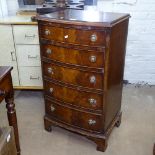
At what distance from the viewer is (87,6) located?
2.66m

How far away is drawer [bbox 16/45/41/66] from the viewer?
95.0 inches

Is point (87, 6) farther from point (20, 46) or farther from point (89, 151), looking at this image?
point (89, 151)

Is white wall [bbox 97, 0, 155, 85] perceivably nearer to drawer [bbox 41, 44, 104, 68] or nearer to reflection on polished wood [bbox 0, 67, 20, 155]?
drawer [bbox 41, 44, 104, 68]

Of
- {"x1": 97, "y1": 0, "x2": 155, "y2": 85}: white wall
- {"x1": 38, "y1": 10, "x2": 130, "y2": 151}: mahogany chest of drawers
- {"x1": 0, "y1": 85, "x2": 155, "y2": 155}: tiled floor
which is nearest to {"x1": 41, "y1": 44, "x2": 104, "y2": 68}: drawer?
{"x1": 38, "y1": 10, "x2": 130, "y2": 151}: mahogany chest of drawers

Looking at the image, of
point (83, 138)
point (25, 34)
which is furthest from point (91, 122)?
point (25, 34)

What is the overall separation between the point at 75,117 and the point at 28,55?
0.94m

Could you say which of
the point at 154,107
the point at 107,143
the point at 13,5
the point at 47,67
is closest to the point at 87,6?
the point at 13,5

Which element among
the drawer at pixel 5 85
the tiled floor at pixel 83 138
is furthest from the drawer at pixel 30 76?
the drawer at pixel 5 85

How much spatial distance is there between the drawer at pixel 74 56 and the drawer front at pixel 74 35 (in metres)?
0.06

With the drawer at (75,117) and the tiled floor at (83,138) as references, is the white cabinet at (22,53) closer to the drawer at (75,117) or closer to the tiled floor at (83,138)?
the tiled floor at (83,138)

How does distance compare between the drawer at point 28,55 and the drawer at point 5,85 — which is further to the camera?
the drawer at point 28,55

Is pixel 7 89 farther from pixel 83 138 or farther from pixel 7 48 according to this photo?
pixel 7 48

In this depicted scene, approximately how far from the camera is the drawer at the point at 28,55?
7.91 feet

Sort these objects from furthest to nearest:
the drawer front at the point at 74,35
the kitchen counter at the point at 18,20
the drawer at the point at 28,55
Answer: the drawer at the point at 28,55
the kitchen counter at the point at 18,20
the drawer front at the point at 74,35
